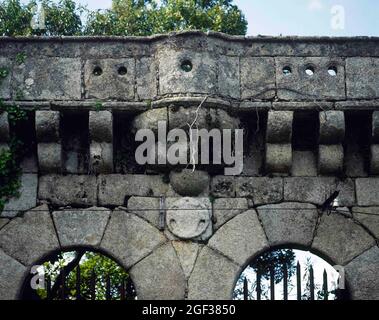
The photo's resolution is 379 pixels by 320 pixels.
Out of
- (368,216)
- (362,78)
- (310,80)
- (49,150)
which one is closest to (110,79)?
(49,150)

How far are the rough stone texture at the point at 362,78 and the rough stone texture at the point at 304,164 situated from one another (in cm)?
72

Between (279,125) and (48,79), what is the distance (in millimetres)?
2268

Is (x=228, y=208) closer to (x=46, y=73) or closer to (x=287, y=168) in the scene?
(x=287, y=168)

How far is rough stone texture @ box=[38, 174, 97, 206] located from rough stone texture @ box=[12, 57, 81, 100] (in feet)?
2.59

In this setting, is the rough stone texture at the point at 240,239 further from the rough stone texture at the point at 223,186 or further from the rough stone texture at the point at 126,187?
the rough stone texture at the point at 126,187

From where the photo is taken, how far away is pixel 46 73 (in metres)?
8.74

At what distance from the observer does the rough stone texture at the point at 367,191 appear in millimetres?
8789

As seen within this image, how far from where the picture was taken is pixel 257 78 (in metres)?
8.75

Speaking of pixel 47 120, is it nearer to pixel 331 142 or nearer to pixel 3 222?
pixel 3 222

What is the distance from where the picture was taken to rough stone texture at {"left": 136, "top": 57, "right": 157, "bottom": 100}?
866cm

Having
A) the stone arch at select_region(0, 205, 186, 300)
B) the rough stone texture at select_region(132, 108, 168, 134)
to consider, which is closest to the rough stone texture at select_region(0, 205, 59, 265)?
the stone arch at select_region(0, 205, 186, 300)

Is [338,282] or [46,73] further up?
[46,73]
